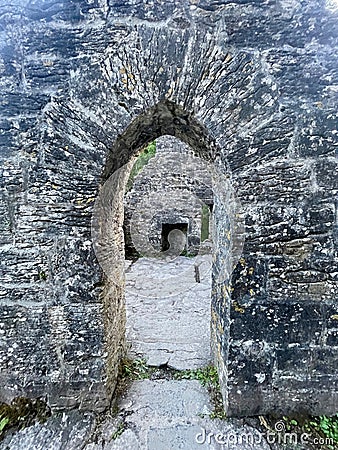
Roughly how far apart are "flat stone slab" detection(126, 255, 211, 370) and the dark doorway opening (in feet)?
5.02

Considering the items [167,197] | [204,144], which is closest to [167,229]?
[167,197]

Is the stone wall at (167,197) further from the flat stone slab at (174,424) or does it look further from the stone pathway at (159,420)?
the flat stone slab at (174,424)

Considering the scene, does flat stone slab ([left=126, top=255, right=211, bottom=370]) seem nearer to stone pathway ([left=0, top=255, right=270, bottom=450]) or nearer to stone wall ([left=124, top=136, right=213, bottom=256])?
stone pathway ([left=0, top=255, right=270, bottom=450])

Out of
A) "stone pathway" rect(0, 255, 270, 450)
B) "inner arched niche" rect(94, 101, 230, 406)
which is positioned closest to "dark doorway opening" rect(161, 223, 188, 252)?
"stone pathway" rect(0, 255, 270, 450)

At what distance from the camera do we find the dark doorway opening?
7.49m

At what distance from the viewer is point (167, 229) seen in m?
7.80

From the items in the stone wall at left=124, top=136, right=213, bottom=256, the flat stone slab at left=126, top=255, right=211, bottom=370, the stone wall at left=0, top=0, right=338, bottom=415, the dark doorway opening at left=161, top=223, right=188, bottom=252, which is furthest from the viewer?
the dark doorway opening at left=161, top=223, right=188, bottom=252

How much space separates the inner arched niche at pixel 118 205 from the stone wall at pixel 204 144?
0.03 metres

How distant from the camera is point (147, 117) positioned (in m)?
1.75

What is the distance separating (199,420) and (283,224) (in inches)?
49.3

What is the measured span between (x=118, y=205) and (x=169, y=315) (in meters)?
1.73

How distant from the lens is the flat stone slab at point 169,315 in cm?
270

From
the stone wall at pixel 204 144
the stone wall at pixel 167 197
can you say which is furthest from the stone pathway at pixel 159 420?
the stone wall at pixel 167 197

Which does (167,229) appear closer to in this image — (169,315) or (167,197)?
(167,197)
